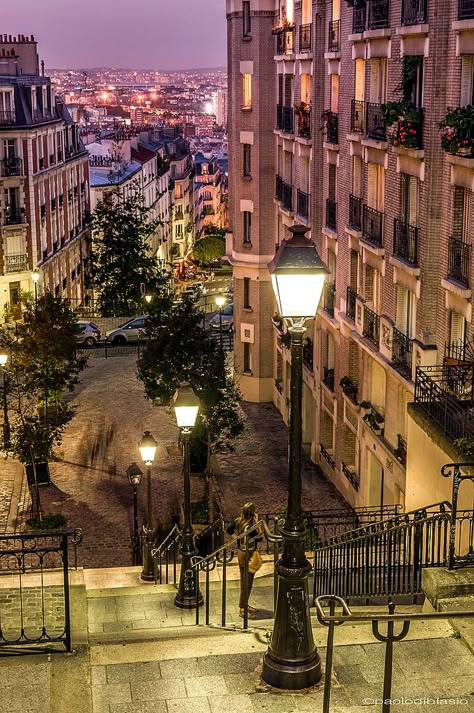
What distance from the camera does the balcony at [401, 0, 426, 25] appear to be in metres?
24.2

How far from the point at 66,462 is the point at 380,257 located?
1400 centimetres

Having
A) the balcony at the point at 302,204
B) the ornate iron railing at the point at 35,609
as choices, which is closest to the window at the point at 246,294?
the balcony at the point at 302,204

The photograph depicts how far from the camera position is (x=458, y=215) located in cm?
2381

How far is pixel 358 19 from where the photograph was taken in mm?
29625

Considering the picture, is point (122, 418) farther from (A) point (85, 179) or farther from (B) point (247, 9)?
(A) point (85, 179)

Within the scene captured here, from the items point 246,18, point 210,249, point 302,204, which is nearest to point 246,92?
point 246,18

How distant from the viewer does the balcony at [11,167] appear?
59.8 m

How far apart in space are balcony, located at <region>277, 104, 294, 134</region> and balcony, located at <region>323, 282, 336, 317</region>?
748 centimetres

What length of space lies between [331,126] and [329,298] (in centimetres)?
537

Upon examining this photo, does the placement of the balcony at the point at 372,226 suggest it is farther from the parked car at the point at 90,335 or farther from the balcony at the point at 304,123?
the parked car at the point at 90,335

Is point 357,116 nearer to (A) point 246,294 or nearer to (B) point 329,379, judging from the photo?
(B) point 329,379

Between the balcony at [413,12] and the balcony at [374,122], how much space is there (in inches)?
103

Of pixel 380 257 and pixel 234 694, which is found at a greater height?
pixel 380 257

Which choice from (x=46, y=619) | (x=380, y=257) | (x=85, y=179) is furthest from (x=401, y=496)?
(x=85, y=179)
